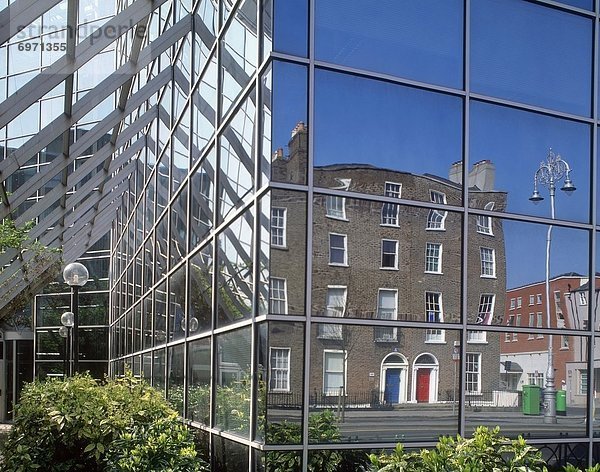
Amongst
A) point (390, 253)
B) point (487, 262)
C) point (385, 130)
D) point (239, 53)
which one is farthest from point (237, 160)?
point (487, 262)

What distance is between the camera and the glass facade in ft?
26.9

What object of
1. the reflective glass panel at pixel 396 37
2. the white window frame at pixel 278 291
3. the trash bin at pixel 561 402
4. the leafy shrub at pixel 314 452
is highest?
the reflective glass panel at pixel 396 37

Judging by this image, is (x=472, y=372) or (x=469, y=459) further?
(x=472, y=372)

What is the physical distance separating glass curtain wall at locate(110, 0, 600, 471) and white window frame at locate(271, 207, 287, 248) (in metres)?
0.02

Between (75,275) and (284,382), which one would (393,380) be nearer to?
(284,382)

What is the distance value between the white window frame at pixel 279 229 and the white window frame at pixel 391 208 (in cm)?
119

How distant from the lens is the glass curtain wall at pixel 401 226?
8203 millimetres

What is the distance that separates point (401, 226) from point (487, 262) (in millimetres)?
1205

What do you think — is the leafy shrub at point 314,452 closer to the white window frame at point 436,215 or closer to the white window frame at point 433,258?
the white window frame at point 433,258

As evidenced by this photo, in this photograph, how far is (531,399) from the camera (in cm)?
914

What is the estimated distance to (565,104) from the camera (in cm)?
995

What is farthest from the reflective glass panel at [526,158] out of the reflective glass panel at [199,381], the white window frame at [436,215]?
the reflective glass panel at [199,381]

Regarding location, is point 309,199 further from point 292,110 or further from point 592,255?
point 592,255

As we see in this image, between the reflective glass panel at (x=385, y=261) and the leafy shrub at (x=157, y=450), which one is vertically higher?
the reflective glass panel at (x=385, y=261)
